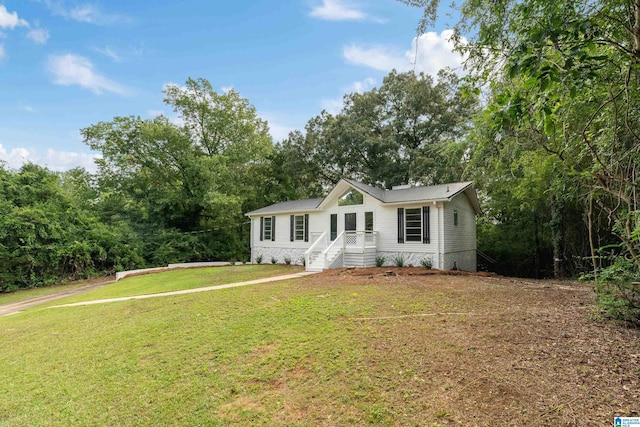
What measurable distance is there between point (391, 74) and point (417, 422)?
23.4 metres

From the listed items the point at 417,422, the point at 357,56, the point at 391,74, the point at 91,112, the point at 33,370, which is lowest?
the point at 33,370

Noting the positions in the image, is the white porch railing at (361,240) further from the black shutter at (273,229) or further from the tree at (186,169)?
the tree at (186,169)

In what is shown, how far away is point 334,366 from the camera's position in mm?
3707

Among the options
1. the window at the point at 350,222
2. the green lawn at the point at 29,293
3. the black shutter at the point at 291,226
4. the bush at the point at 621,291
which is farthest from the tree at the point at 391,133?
the green lawn at the point at 29,293

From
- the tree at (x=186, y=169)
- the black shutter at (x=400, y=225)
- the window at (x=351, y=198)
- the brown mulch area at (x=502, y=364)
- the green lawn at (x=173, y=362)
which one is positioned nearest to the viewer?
the brown mulch area at (x=502, y=364)

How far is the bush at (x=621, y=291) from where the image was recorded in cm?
420

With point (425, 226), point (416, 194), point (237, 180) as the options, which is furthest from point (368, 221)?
point (237, 180)

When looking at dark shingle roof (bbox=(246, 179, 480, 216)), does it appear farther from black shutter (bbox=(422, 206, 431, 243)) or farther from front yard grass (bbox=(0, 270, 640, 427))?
front yard grass (bbox=(0, 270, 640, 427))

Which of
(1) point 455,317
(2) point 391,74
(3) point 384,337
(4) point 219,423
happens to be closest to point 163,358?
(4) point 219,423

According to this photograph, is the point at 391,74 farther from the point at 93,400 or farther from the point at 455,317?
the point at 93,400

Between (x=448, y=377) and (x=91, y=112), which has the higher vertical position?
(x=91, y=112)

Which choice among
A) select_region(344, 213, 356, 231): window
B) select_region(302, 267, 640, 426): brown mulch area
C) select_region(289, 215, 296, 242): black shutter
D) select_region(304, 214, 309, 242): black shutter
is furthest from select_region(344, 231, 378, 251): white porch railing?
select_region(302, 267, 640, 426): brown mulch area

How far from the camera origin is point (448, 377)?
3250 millimetres

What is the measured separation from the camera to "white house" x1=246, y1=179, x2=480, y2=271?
42.0 ft
